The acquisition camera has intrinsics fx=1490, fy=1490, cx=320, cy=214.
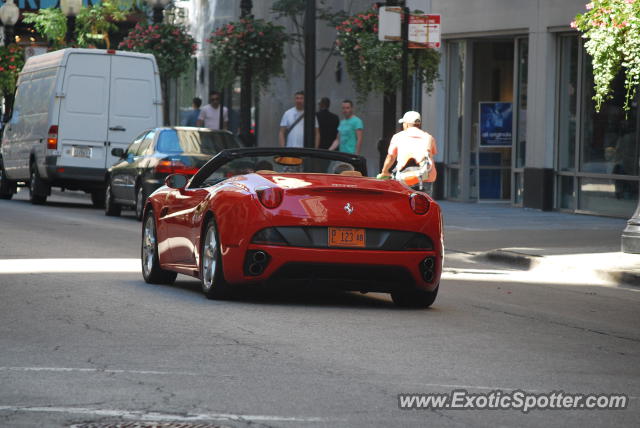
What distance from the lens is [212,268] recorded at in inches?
437

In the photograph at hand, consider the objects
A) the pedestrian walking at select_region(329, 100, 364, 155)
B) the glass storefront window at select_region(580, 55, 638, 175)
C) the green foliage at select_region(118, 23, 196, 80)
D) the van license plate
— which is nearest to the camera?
the glass storefront window at select_region(580, 55, 638, 175)

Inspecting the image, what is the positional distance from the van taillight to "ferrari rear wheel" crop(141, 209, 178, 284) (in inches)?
503

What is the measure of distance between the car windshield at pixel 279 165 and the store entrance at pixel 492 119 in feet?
53.4

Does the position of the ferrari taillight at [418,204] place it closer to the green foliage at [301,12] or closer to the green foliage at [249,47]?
the green foliage at [249,47]

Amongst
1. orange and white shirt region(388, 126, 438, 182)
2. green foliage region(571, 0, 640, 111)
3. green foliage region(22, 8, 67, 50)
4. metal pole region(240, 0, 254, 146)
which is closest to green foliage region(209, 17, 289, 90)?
metal pole region(240, 0, 254, 146)

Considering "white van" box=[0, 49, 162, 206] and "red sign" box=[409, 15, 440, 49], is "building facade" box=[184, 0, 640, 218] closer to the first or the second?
"red sign" box=[409, 15, 440, 49]

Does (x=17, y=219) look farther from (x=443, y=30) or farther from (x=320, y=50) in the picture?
(x=320, y=50)

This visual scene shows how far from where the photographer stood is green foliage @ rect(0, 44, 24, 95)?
154 ft

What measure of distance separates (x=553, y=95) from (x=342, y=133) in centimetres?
374

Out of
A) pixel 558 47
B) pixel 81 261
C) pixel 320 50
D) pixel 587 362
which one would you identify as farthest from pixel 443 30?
pixel 587 362

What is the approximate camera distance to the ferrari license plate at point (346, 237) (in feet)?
34.8

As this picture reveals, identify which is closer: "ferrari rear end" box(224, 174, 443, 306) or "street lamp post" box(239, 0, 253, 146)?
"ferrari rear end" box(224, 174, 443, 306)

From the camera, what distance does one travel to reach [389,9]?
2030 centimetres

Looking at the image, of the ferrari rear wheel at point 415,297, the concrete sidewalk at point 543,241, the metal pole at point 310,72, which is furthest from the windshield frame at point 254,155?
the metal pole at point 310,72
